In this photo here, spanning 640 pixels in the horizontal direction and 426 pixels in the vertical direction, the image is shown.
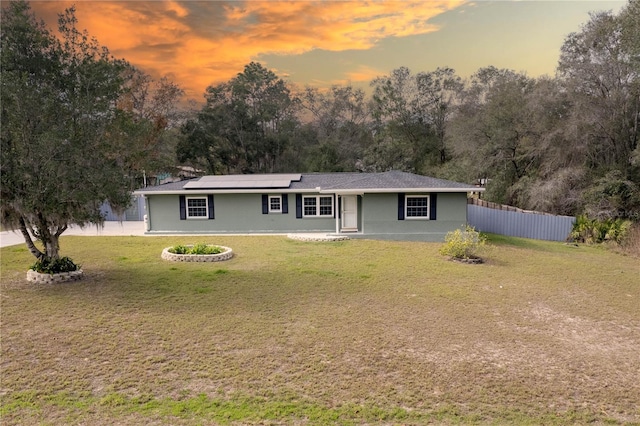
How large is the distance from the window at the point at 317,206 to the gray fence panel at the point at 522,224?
8.72 m

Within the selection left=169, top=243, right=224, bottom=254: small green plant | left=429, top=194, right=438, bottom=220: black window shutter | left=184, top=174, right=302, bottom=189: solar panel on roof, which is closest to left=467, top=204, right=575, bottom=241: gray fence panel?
left=429, top=194, right=438, bottom=220: black window shutter

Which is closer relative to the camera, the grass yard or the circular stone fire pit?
the grass yard

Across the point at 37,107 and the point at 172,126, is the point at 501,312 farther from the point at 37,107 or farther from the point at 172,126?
the point at 172,126

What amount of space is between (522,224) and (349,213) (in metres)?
9.09

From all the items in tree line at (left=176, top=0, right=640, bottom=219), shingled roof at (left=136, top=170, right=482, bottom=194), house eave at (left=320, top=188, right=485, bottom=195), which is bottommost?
house eave at (left=320, top=188, right=485, bottom=195)

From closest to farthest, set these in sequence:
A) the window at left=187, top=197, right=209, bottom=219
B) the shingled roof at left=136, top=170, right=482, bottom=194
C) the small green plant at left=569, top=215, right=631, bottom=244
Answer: the shingled roof at left=136, top=170, right=482, bottom=194, the small green plant at left=569, top=215, right=631, bottom=244, the window at left=187, top=197, right=209, bottom=219

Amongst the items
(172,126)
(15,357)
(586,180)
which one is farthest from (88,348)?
(172,126)

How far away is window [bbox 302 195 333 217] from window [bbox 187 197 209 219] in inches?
184

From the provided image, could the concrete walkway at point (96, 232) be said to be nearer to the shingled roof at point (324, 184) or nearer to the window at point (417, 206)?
the shingled roof at point (324, 184)

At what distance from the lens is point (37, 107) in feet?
29.6

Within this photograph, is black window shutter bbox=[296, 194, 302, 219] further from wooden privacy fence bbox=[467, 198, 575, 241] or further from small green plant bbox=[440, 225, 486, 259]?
wooden privacy fence bbox=[467, 198, 575, 241]

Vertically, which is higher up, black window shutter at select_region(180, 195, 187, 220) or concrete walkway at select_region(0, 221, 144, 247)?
black window shutter at select_region(180, 195, 187, 220)

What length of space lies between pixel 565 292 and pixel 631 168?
52.5 feet

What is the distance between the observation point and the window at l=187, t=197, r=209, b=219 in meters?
18.7
